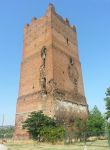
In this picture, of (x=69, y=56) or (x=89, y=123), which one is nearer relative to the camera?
(x=89, y=123)

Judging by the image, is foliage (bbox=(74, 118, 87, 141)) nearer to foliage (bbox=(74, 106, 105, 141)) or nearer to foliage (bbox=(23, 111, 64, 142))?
foliage (bbox=(74, 106, 105, 141))

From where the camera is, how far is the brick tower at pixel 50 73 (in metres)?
24.2

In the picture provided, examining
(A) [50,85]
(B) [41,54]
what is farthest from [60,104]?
(B) [41,54]

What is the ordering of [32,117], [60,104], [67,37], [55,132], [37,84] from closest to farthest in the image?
[55,132]
[32,117]
[60,104]
[37,84]
[67,37]

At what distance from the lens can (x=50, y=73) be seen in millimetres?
24688

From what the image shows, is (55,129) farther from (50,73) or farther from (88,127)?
(50,73)

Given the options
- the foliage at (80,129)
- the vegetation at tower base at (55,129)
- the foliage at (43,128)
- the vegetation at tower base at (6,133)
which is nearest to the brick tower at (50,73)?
the vegetation at tower base at (55,129)

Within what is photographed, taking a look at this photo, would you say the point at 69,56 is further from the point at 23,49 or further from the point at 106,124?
the point at 106,124

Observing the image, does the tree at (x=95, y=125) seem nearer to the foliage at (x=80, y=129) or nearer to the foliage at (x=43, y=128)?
the foliage at (x=80, y=129)

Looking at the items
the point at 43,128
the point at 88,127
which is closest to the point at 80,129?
the point at 88,127

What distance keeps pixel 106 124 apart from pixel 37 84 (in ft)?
31.3

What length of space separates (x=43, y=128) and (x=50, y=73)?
6411mm

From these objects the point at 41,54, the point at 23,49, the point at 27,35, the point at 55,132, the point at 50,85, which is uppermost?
the point at 27,35

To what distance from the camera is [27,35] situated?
1194 inches
